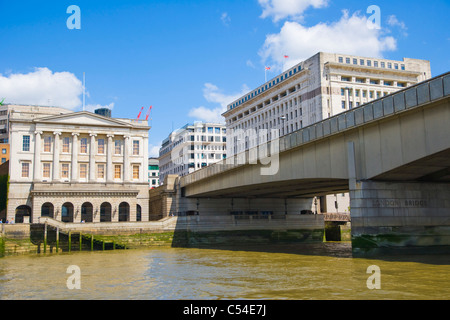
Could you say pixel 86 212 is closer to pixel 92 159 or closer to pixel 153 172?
pixel 92 159

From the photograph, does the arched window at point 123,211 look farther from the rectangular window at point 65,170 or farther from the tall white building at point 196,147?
the tall white building at point 196,147

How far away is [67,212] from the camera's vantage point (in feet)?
235

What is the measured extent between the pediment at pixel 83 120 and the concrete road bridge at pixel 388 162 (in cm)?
3736

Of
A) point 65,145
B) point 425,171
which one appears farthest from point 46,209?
point 425,171

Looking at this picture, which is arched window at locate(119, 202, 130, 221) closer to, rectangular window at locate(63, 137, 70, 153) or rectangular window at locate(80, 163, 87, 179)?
rectangular window at locate(80, 163, 87, 179)

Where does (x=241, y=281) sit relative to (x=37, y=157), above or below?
below

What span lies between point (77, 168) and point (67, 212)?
7.83 metres

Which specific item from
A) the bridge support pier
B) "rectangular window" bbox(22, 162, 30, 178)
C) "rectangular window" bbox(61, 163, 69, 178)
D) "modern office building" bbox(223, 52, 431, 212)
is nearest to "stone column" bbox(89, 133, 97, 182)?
"rectangular window" bbox(61, 163, 69, 178)

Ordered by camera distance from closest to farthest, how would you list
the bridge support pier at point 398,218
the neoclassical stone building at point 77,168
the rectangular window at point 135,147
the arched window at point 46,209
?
the bridge support pier at point 398,218
the neoclassical stone building at point 77,168
the arched window at point 46,209
the rectangular window at point 135,147

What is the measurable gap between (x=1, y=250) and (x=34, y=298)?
1218 inches

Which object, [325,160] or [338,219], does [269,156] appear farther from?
[338,219]

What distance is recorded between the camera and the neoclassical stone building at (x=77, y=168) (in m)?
66.3

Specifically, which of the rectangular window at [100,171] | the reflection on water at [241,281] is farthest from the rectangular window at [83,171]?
the reflection on water at [241,281]
